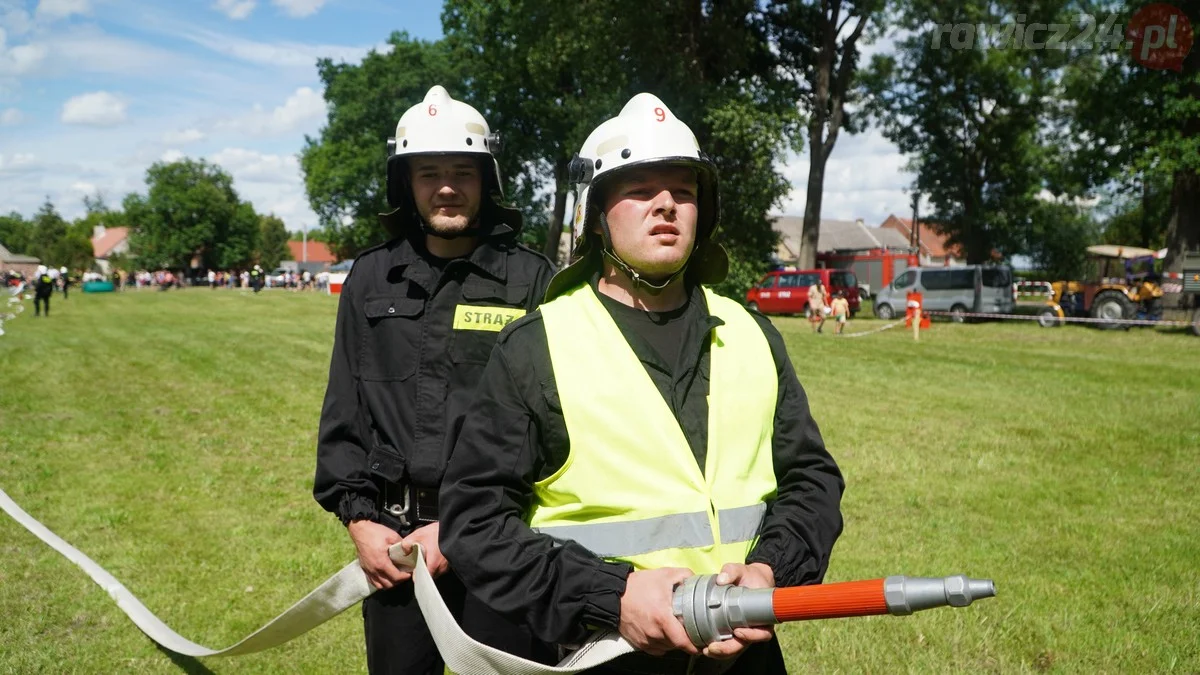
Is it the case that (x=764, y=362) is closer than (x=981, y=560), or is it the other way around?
(x=764, y=362)

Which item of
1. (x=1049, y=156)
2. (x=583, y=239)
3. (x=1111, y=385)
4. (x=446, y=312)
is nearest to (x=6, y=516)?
(x=446, y=312)

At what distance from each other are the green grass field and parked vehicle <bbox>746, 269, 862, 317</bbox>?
56.3ft

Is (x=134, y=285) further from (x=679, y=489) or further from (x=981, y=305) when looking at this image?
(x=679, y=489)

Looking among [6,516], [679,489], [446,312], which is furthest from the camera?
[6,516]

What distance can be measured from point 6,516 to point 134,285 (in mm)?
82241

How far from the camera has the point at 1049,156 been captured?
37906 millimetres

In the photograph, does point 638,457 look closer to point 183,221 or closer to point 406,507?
point 406,507

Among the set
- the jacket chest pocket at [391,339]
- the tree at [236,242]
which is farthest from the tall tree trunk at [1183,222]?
the tree at [236,242]

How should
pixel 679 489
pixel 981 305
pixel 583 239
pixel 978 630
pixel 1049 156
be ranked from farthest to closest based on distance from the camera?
1. pixel 1049 156
2. pixel 981 305
3. pixel 978 630
4. pixel 583 239
5. pixel 679 489

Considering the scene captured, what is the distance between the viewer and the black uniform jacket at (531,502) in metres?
1.99

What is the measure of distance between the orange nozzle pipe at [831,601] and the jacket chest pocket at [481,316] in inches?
55.7

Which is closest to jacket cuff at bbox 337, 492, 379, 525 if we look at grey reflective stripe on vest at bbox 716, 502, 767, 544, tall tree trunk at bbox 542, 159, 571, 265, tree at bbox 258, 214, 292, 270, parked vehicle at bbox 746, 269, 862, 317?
grey reflective stripe on vest at bbox 716, 502, 767, 544

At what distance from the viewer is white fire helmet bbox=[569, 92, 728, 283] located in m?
2.25

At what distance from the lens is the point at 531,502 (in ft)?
7.14
